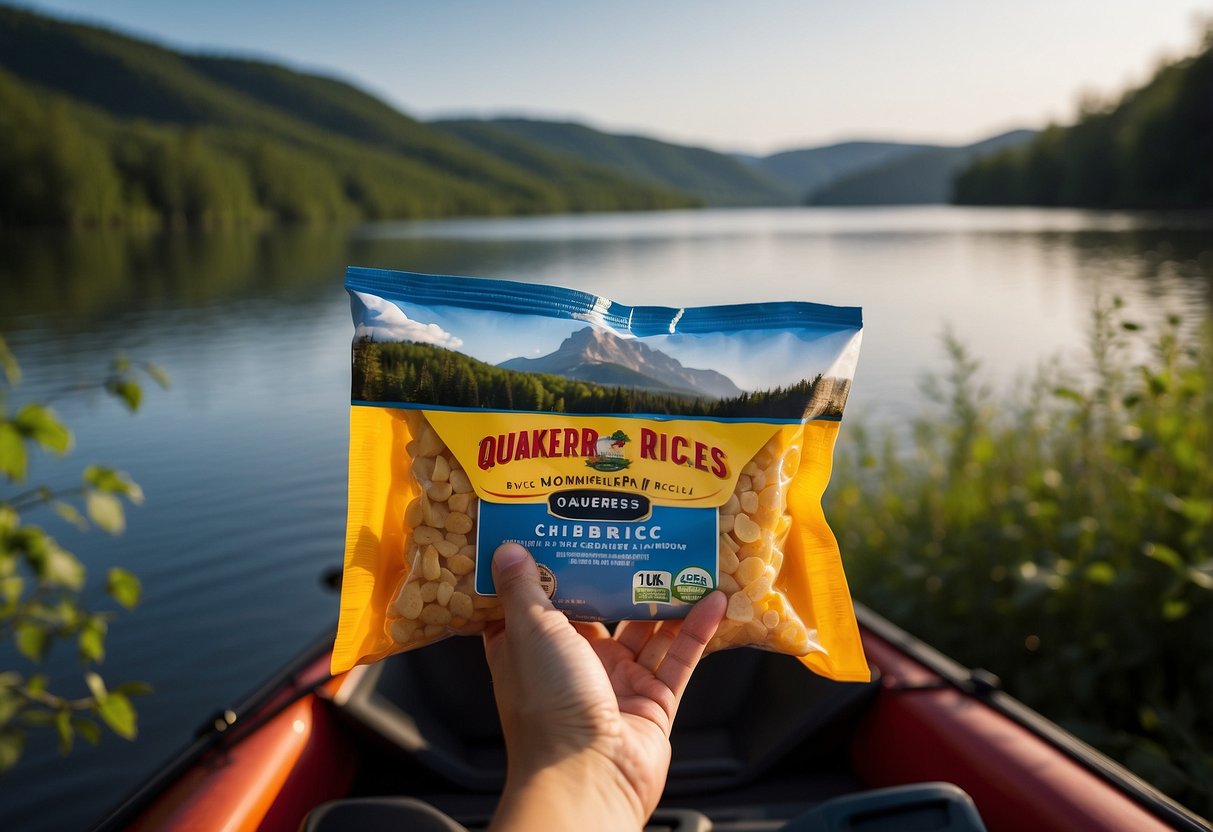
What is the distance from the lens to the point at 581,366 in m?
1.38

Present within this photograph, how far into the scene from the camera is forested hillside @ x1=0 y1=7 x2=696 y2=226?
180 feet

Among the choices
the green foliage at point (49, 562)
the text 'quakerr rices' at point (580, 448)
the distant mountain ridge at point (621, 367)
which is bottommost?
the green foliage at point (49, 562)

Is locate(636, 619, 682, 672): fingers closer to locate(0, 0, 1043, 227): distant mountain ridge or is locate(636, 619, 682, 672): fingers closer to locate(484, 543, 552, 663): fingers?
locate(484, 543, 552, 663): fingers

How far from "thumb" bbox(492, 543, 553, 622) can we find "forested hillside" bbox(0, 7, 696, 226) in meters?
63.9

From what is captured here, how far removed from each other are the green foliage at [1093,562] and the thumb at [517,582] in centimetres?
237

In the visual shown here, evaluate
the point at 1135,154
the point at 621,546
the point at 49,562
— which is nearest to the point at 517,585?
the point at 621,546

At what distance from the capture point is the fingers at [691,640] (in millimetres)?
1377

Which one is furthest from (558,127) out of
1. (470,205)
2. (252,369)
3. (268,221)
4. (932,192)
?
(252,369)

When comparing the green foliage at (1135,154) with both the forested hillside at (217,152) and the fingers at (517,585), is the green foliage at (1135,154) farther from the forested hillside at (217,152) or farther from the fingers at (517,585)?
the fingers at (517,585)

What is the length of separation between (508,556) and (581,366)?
1.12 feet

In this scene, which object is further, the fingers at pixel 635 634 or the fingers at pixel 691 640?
the fingers at pixel 635 634

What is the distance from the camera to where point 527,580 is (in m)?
1.34

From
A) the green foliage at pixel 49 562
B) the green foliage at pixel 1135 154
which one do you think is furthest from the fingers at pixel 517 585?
the green foliage at pixel 1135 154

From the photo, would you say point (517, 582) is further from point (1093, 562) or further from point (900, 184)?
point (900, 184)
